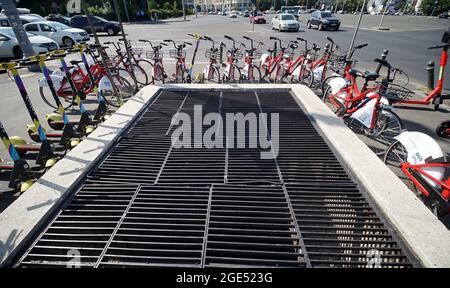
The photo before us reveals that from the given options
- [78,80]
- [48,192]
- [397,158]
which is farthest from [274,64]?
[48,192]

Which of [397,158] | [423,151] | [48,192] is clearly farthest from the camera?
[397,158]

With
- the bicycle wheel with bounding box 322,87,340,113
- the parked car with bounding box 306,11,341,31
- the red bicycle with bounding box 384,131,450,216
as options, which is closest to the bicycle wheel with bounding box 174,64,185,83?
the bicycle wheel with bounding box 322,87,340,113

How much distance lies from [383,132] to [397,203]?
8.75ft

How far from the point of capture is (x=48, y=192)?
2623 mm

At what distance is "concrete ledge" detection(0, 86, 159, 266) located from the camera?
2.11 m

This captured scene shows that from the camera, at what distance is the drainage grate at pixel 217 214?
204cm

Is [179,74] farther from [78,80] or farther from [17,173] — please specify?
[17,173]

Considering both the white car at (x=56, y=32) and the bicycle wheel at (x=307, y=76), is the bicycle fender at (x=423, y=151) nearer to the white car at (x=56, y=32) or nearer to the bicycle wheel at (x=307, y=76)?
the bicycle wheel at (x=307, y=76)

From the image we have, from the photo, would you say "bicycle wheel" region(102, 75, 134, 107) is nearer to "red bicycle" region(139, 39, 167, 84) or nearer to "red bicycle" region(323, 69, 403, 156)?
"red bicycle" region(139, 39, 167, 84)

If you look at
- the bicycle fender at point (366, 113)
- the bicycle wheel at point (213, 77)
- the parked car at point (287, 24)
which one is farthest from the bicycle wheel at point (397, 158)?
the parked car at point (287, 24)

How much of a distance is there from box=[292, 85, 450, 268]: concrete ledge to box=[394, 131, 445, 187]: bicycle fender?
Result: 457 mm

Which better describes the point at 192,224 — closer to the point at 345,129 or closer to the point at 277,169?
the point at 277,169
